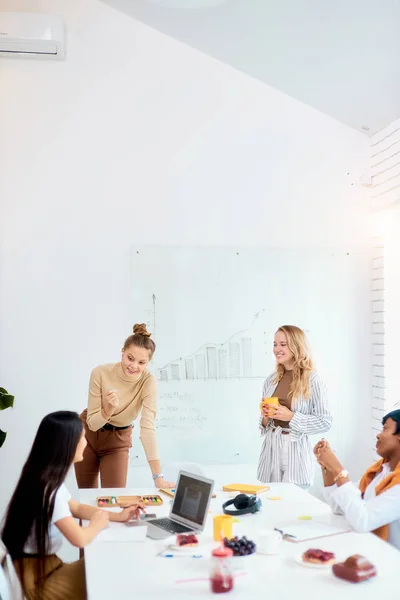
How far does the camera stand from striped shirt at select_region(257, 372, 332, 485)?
12.2 feet

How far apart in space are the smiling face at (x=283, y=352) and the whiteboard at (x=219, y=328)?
1.01 metres

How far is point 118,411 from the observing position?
3752 mm

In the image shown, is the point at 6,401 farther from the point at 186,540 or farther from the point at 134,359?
the point at 186,540

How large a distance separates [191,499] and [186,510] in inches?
1.9

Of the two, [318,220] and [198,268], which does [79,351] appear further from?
[318,220]

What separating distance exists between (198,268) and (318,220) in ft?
3.14

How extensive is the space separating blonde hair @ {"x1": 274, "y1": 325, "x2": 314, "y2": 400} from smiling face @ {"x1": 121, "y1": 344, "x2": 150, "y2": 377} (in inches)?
31.3

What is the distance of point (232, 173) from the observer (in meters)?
5.03

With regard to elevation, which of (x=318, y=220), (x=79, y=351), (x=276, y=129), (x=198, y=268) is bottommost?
(x=79, y=351)

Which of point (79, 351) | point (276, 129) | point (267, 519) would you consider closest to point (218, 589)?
point (267, 519)

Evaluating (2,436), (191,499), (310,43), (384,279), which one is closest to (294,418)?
(191,499)

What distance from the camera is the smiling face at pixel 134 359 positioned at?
363 centimetres

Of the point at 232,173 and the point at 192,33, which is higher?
the point at 192,33

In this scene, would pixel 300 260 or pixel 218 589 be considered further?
pixel 300 260
